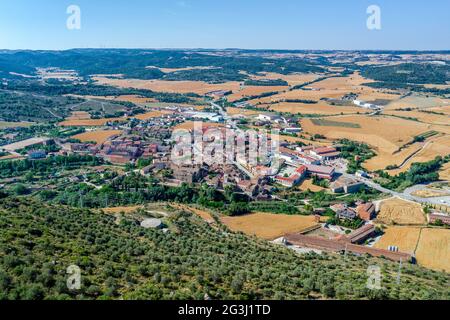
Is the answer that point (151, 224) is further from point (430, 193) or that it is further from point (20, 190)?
point (430, 193)

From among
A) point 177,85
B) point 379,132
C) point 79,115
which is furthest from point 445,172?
point 177,85

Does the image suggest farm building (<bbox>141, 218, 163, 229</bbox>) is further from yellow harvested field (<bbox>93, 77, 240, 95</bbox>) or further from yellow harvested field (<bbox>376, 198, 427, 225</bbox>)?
yellow harvested field (<bbox>93, 77, 240, 95</bbox>)

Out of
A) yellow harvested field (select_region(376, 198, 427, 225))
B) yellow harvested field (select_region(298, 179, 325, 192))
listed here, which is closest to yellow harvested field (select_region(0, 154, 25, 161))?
yellow harvested field (select_region(298, 179, 325, 192))

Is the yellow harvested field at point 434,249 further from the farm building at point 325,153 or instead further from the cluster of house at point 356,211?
the farm building at point 325,153

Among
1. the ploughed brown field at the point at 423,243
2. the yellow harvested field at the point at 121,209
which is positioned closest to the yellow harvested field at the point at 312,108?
the ploughed brown field at the point at 423,243

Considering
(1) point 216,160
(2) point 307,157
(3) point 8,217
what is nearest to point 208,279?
(3) point 8,217
